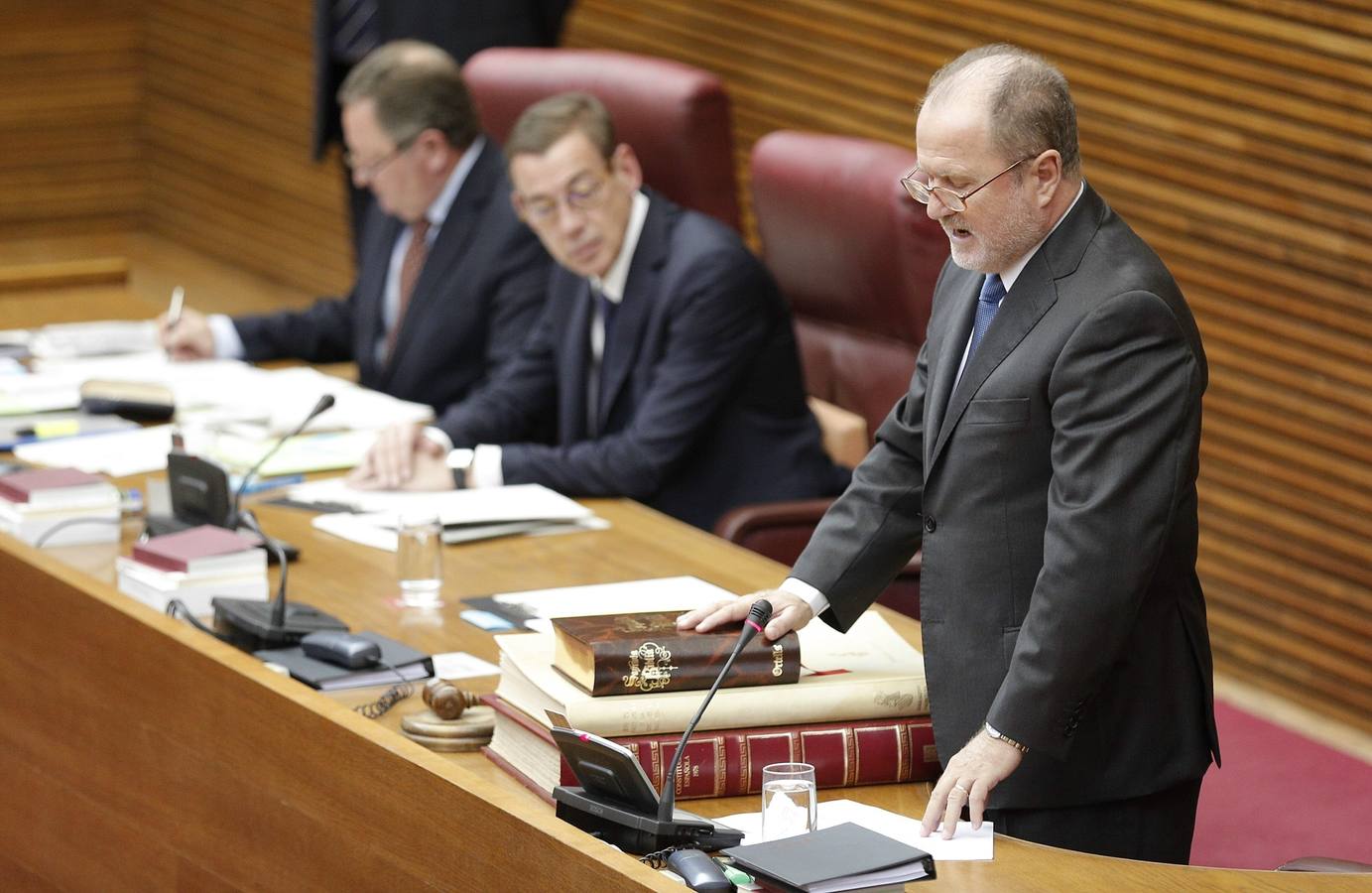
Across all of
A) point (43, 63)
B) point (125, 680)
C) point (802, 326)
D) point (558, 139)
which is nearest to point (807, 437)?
point (802, 326)

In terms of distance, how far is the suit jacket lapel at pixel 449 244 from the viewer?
405 centimetres

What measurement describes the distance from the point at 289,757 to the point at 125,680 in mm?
390

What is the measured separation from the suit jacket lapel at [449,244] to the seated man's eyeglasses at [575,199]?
0.62 metres

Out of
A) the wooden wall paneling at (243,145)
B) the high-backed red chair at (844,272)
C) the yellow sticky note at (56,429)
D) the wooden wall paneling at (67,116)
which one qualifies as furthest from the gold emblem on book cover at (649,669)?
the wooden wall paneling at (67,116)

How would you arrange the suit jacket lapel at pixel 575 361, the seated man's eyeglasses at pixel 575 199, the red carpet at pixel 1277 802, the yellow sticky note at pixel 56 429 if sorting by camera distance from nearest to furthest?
the red carpet at pixel 1277 802, the seated man's eyeglasses at pixel 575 199, the yellow sticky note at pixel 56 429, the suit jacket lapel at pixel 575 361

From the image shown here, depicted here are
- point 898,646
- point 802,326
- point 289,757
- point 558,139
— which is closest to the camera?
point 289,757

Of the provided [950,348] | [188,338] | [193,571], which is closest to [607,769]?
[950,348]

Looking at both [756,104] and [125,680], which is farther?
[756,104]

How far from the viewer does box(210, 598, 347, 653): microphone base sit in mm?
2445

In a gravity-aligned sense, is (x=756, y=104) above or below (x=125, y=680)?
above

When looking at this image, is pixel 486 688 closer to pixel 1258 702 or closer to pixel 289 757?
pixel 289 757

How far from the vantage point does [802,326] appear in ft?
12.9

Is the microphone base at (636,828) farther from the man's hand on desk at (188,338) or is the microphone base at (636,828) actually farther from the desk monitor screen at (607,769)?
the man's hand on desk at (188,338)

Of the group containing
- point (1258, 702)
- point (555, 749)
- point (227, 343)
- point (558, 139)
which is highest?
point (558, 139)
